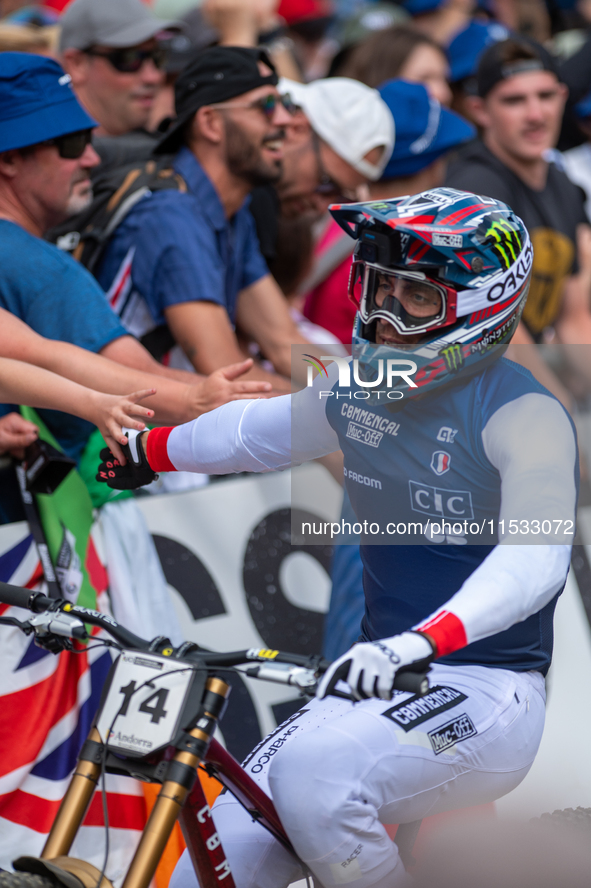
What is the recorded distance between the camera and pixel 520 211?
17.6 ft

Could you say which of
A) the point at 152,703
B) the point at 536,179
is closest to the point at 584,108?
the point at 536,179

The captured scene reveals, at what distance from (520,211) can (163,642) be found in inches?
149

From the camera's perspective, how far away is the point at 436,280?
8.29ft

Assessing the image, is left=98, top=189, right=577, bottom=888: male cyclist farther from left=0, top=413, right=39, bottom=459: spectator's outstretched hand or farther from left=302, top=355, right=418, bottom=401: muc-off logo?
left=0, top=413, right=39, bottom=459: spectator's outstretched hand

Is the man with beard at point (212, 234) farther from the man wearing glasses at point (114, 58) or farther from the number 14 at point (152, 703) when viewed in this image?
the number 14 at point (152, 703)

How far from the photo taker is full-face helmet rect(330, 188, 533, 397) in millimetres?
2492

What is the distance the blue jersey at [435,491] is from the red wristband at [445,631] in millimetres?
538

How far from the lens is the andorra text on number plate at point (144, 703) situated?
222cm

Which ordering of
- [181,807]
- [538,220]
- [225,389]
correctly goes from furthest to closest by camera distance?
[538,220] < [225,389] < [181,807]

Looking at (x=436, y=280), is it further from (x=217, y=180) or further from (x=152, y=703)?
(x=217, y=180)

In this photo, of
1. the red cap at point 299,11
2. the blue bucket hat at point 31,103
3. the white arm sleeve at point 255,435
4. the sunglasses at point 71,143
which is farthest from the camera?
the red cap at point 299,11

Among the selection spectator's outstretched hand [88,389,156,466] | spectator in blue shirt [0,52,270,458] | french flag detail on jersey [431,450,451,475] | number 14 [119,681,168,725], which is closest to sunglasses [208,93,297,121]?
spectator in blue shirt [0,52,270,458]

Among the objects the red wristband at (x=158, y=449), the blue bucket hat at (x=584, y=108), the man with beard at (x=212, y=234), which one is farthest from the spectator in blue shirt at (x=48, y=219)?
the blue bucket hat at (x=584, y=108)

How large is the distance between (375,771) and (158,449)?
1.07m
